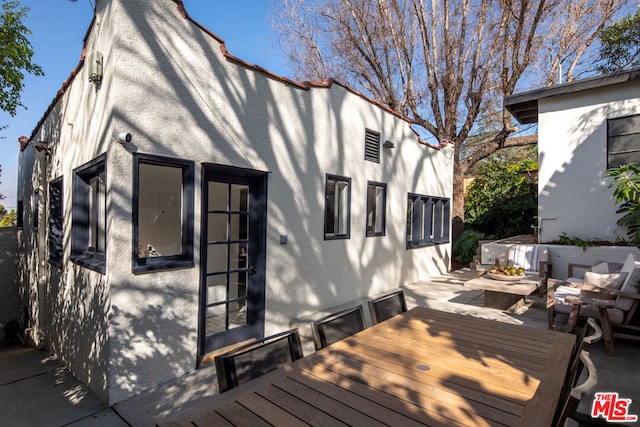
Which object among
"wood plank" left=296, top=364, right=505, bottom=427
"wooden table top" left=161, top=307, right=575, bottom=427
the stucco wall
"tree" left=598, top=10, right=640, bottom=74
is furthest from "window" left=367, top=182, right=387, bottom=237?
"tree" left=598, top=10, right=640, bottom=74

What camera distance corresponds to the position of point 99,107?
11.6 feet

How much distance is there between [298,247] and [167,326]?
7.26ft

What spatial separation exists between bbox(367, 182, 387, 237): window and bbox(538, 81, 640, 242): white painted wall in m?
4.38

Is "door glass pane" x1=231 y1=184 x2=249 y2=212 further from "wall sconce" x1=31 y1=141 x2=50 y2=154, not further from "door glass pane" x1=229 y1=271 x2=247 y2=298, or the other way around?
"wall sconce" x1=31 y1=141 x2=50 y2=154

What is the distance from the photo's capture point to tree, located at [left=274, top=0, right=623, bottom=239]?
11258mm

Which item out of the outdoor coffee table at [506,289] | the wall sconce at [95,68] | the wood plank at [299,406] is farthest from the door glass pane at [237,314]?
the outdoor coffee table at [506,289]

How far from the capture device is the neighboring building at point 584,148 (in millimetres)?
7531

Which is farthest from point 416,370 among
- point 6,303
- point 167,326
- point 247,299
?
point 6,303

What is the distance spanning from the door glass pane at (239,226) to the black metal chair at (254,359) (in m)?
2.47

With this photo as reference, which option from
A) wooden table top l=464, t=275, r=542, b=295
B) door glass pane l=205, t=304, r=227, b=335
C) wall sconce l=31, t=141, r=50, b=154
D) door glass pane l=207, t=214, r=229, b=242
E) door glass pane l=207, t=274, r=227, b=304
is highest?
wall sconce l=31, t=141, r=50, b=154

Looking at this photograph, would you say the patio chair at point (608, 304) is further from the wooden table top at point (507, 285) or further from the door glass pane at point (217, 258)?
the door glass pane at point (217, 258)

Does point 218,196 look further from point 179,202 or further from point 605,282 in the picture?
point 605,282

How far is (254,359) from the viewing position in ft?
6.37

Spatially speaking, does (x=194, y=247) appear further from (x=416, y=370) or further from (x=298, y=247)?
(x=416, y=370)
